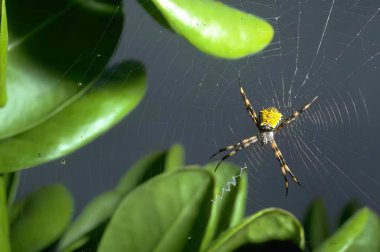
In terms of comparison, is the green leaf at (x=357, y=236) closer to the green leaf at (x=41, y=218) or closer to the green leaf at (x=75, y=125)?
the green leaf at (x=75, y=125)

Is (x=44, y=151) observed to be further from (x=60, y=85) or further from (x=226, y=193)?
(x=226, y=193)

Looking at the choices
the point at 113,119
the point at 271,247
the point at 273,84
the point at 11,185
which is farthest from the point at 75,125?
the point at 273,84

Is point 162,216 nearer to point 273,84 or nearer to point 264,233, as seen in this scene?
point 264,233

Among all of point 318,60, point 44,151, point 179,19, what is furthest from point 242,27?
point 318,60

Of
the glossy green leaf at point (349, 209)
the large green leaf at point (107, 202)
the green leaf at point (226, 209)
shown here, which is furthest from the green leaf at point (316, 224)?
the large green leaf at point (107, 202)

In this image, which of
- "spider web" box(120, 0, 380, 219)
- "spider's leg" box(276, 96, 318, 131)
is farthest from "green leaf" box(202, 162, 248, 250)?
"spider's leg" box(276, 96, 318, 131)
